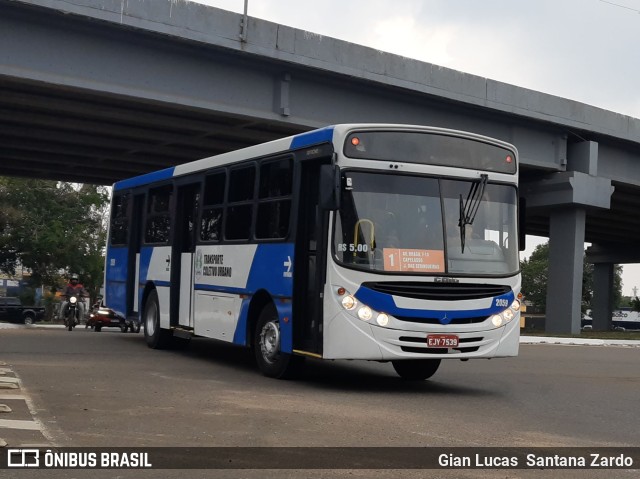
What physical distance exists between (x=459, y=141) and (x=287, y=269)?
8.81 ft

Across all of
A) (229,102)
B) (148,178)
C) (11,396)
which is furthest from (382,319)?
Answer: (229,102)

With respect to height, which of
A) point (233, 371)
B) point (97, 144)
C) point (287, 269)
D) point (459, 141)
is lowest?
point (233, 371)

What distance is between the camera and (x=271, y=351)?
13.4 m

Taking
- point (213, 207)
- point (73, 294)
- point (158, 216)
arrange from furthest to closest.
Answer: point (73, 294), point (158, 216), point (213, 207)

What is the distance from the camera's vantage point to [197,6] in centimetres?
2336

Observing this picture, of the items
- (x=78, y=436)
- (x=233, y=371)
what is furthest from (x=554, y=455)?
(x=233, y=371)

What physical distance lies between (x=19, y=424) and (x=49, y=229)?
4463 cm

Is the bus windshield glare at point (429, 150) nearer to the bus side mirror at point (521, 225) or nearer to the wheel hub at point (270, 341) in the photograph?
the bus side mirror at point (521, 225)

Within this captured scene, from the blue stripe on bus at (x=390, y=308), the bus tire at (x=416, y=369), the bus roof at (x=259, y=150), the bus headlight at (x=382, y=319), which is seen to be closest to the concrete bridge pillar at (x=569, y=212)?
the bus roof at (x=259, y=150)

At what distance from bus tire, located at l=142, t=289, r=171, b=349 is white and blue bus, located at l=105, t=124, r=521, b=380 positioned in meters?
3.52

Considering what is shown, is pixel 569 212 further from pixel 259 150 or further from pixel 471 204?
pixel 471 204

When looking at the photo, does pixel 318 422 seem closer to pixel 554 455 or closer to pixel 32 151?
pixel 554 455

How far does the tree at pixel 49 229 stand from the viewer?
51.6 meters

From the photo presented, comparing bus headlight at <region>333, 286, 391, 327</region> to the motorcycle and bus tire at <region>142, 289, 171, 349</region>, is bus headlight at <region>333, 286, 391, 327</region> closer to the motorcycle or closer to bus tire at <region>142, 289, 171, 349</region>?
bus tire at <region>142, 289, 171, 349</region>
